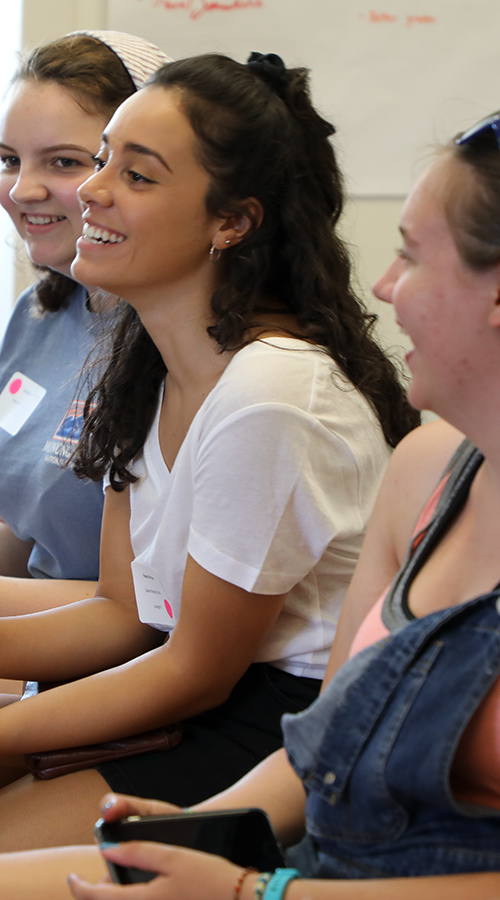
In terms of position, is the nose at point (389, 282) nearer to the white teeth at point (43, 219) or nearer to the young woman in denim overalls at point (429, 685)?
the young woman in denim overalls at point (429, 685)

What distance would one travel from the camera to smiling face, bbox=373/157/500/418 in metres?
0.72

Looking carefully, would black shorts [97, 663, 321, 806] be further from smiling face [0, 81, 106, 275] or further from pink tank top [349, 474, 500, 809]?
smiling face [0, 81, 106, 275]

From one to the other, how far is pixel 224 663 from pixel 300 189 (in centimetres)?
70

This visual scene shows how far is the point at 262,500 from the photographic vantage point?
1.07m

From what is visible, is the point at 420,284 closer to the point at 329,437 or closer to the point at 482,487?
the point at 482,487

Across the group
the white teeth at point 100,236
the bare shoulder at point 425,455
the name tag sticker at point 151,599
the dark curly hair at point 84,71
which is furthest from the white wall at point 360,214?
the bare shoulder at point 425,455

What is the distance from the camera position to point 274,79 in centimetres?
130

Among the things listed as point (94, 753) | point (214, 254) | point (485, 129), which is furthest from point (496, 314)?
point (94, 753)

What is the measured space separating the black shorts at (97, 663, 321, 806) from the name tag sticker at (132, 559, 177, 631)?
5.9 inches

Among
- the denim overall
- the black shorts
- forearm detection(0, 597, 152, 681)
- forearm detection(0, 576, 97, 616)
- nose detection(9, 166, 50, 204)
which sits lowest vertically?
forearm detection(0, 576, 97, 616)

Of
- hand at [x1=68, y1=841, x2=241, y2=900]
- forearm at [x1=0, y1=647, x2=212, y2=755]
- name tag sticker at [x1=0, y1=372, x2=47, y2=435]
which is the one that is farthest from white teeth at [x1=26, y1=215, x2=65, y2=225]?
hand at [x1=68, y1=841, x2=241, y2=900]

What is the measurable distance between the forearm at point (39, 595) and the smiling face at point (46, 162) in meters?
0.61

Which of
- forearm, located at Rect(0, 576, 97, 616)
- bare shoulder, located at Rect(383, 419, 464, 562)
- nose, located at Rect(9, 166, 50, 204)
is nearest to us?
bare shoulder, located at Rect(383, 419, 464, 562)

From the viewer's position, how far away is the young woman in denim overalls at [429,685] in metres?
0.66
